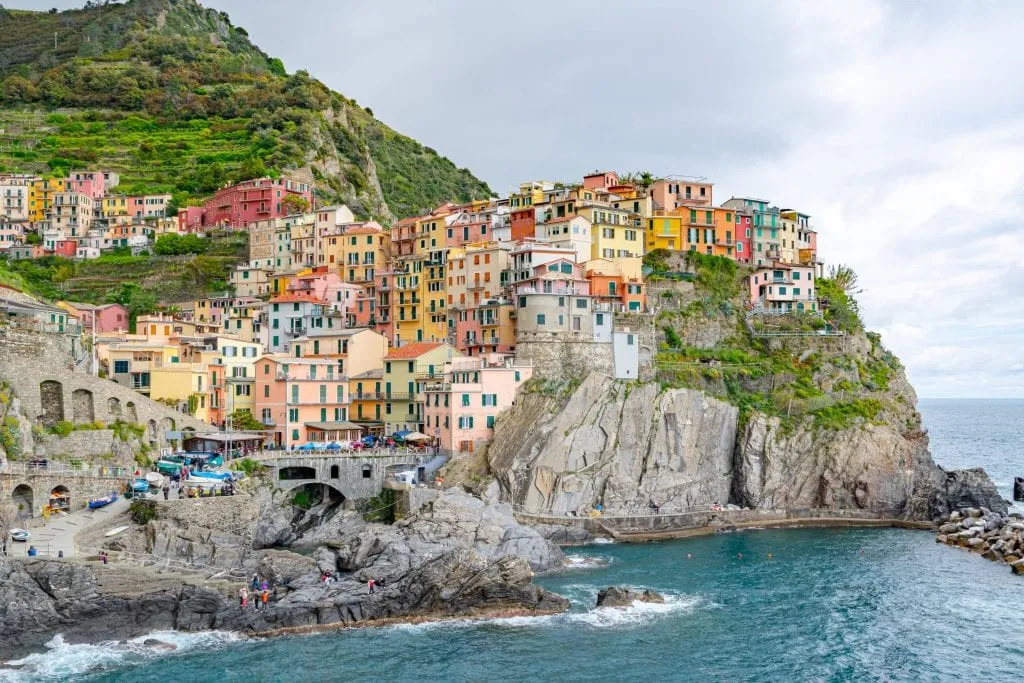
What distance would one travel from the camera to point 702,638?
47969 mm

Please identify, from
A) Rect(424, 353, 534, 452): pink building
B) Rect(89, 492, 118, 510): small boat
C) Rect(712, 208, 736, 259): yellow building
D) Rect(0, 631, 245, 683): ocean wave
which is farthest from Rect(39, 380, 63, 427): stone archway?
Rect(712, 208, 736, 259): yellow building

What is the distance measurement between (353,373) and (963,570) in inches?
1714

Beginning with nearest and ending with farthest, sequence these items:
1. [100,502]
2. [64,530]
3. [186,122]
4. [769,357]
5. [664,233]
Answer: [64,530] < [100,502] < [769,357] < [664,233] < [186,122]

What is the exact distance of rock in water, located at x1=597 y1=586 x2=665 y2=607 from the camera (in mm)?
51875

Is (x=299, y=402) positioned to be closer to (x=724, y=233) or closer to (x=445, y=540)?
(x=445, y=540)

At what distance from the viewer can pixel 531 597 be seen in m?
51.5

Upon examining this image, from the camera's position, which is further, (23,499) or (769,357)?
(769,357)

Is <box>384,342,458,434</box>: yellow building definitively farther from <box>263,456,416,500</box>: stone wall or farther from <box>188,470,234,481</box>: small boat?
<box>188,470,234,481</box>: small boat

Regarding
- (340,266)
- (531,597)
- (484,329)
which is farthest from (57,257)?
(531,597)

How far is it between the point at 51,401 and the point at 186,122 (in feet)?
310

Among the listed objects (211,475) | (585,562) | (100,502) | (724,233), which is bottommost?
(585,562)

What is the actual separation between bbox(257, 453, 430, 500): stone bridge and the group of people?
18.0m

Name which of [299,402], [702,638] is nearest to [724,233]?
[299,402]

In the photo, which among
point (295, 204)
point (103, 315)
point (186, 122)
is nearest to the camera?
point (103, 315)
